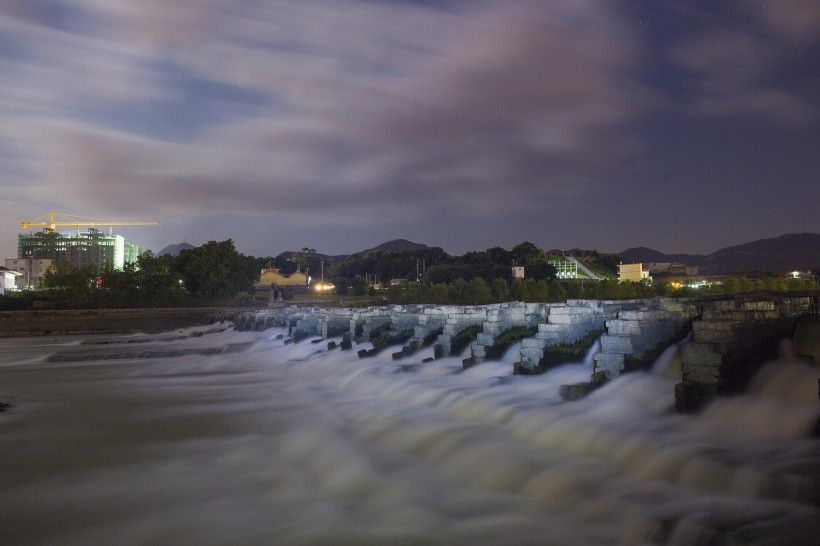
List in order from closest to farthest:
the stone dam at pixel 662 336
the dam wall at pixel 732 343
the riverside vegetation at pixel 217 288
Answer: the dam wall at pixel 732 343, the stone dam at pixel 662 336, the riverside vegetation at pixel 217 288

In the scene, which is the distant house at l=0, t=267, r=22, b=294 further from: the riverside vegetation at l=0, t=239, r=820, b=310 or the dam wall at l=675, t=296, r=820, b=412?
the dam wall at l=675, t=296, r=820, b=412

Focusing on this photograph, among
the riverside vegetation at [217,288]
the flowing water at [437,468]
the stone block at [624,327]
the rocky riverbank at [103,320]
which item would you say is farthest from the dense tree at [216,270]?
the stone block at [624,327]

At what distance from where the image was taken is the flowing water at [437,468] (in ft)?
18.5

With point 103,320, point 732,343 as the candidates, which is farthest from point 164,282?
point 732,343

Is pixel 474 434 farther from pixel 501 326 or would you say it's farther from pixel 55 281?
pixel 55 281

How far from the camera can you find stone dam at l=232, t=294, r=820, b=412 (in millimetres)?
8305

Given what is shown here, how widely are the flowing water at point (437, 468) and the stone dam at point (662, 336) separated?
1.28ft

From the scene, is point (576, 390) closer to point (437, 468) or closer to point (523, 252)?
point (437, 468)

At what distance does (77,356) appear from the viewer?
26.2 meters

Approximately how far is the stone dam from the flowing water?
0.39 m

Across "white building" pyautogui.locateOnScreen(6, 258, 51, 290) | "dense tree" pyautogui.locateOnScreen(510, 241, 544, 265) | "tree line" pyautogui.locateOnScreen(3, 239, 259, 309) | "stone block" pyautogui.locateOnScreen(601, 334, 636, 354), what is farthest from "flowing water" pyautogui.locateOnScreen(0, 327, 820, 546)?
"white building" pyautogui.locateOnScreen(6, 258, 51, 290)

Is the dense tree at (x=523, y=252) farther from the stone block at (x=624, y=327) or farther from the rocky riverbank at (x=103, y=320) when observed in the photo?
the stone block at (x=624, y=327)

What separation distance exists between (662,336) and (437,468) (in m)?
5.22

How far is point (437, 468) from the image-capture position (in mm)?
7949
